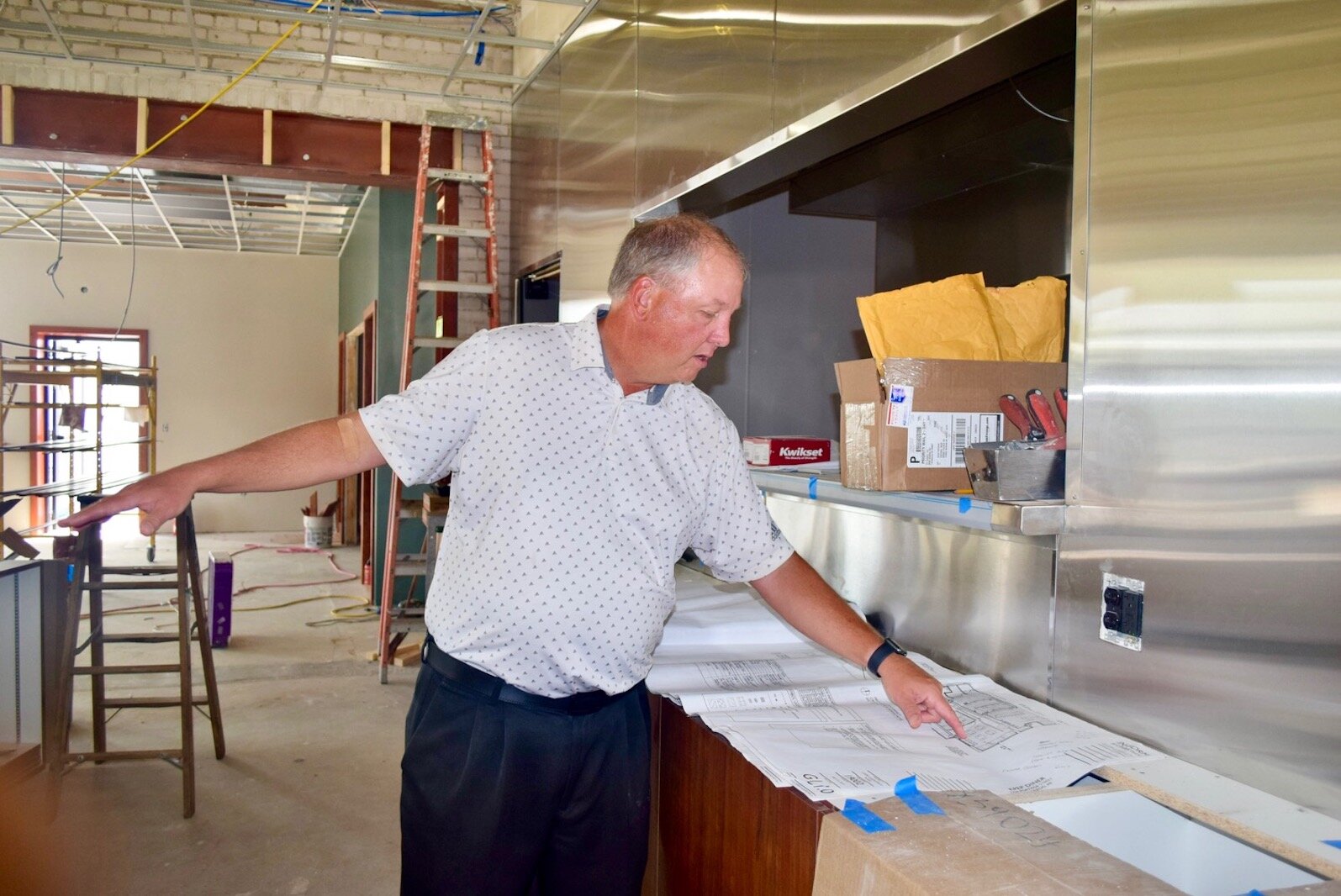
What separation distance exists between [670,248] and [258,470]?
2.39ft

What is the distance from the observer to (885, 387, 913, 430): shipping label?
172 cm

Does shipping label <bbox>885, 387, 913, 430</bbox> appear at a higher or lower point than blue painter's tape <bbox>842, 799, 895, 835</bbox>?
higher

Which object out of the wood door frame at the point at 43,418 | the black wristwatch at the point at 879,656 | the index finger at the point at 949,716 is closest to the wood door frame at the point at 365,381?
the wood door frame at the point at 43,418

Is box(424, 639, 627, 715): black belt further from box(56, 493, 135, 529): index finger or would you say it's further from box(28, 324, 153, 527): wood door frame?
box(28, 324, 153, 527): wood door frame

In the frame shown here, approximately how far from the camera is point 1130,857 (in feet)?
4.28

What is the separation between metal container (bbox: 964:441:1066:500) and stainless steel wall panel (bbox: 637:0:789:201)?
4.10 ft

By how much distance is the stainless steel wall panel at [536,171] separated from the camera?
4.62 metres

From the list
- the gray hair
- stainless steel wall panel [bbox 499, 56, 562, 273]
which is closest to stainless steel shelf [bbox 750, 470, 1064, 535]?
the gray hair

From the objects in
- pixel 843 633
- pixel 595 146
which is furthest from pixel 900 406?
pixel 595 146

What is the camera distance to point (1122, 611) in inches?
57.6

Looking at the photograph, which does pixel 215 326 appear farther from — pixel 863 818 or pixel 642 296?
pixel 863 818

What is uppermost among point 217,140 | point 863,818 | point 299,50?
point 299,50

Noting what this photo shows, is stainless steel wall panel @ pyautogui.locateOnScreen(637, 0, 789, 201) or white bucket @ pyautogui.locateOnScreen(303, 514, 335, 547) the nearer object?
stainless steel wall panel @ pyautogui.locateOnScreen(637, 0, 789, 201)

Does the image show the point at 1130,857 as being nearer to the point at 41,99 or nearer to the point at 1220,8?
the point at 1220,8
